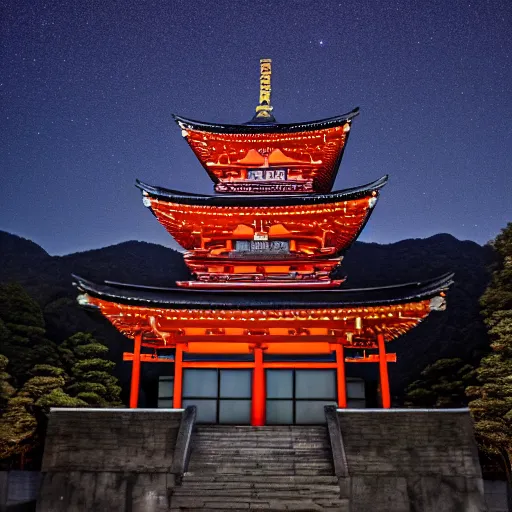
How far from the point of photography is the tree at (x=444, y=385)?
30.8m

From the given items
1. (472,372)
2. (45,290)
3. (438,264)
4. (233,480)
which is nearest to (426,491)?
(233,480)

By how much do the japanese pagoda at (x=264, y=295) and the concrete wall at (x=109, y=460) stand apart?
103 inches

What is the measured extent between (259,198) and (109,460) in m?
11.0

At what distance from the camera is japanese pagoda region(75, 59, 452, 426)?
17812mm

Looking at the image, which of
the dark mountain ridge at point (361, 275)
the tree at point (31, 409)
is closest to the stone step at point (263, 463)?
the tree at point (31, 409)

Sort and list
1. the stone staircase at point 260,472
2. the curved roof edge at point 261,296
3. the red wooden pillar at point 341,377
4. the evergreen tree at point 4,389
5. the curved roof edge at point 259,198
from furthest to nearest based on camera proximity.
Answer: the evergreen tree at point 4,389
the curved roof edge at point 259,198
the red wooden pillar at point 341,377
the curved roof edge at point 261,296
the stone staircase at point 260,472

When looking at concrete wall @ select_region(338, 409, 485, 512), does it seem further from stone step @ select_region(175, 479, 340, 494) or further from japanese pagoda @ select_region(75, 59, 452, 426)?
japanese pagoda @ select_region(75, 59, 452, 426)

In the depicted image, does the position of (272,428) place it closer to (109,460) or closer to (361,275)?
(109,460)

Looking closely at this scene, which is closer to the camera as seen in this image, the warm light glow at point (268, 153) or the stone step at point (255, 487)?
the stone step at point (255, 487)

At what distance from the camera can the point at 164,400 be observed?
20.5 metres

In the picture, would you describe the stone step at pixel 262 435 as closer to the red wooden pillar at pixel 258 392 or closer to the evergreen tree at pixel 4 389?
the red wooden pillar at pixel 258 392

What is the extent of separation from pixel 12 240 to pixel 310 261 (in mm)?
56829

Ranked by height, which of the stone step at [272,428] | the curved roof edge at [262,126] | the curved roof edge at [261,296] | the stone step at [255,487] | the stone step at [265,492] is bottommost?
the stone step at [265,492]

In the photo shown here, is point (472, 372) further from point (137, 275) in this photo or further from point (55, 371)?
point (137, 275)
